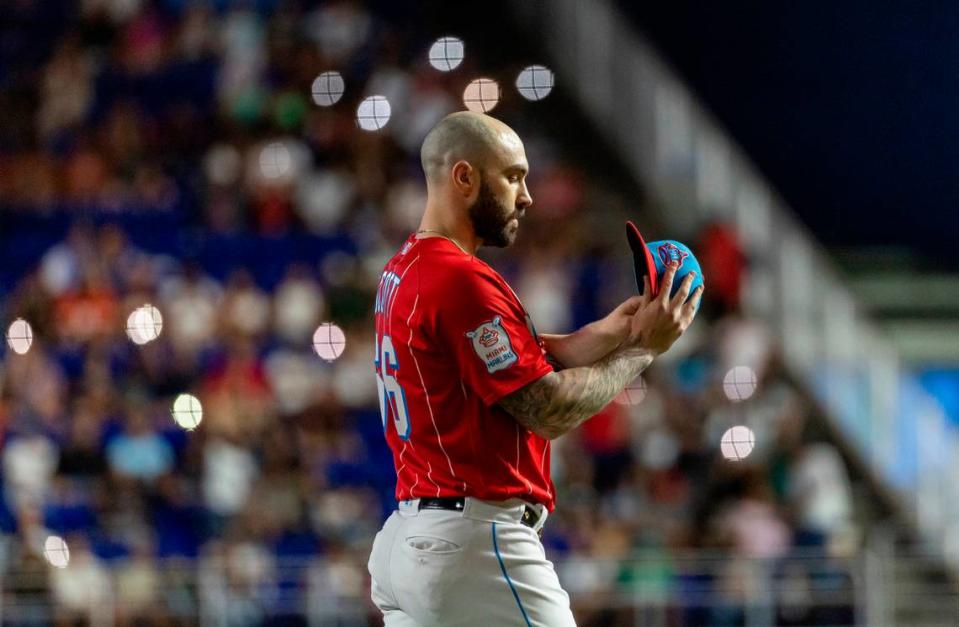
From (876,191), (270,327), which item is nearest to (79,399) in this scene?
(270,327)

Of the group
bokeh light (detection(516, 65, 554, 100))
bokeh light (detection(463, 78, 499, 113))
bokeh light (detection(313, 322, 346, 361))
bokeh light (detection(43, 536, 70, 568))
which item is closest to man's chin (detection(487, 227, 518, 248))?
bokeh light (detection(43, 536, 70, 568))

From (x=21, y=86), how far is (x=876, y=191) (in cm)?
907

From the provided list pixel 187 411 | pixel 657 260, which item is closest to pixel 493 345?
pixel 657 260

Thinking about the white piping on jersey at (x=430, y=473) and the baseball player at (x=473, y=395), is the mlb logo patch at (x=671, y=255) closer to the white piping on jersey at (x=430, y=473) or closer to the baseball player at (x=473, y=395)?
the baseball player at (x=473, y=395)

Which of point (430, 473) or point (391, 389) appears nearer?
point (430, 473)

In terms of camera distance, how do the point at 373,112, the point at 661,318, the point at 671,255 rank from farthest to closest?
1. the point at 373,112
2. the point at 671,255
3. the point at 661,318

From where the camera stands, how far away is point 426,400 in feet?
15.2

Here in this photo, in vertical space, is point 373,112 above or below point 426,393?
above

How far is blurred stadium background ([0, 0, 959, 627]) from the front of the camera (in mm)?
11695

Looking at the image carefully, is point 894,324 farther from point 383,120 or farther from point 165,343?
point 165,343

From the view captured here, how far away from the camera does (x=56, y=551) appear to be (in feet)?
37.2

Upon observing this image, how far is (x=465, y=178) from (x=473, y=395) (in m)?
0.63

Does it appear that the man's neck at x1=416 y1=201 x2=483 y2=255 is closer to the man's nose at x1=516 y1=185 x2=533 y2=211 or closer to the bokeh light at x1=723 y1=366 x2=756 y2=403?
the man's nose at x1=516 y1=185 x2=533 y2=211

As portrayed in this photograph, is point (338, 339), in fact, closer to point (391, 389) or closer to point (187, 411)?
point (187, 411)
